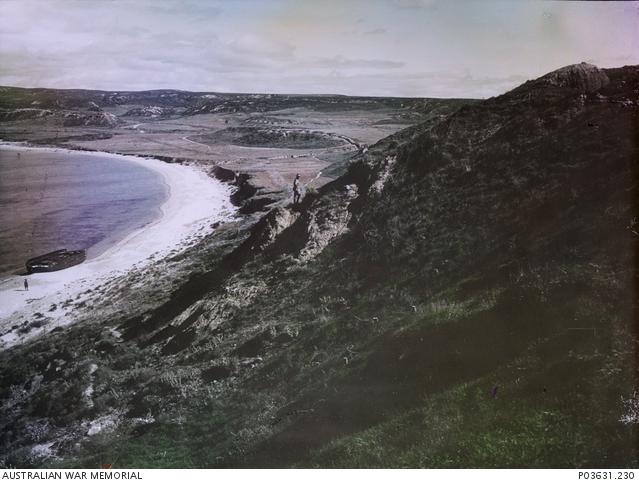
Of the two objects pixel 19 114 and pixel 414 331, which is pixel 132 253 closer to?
pixel 19 114

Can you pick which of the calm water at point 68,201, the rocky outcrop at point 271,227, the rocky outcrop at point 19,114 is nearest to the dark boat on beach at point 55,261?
the calm water at point 68,201

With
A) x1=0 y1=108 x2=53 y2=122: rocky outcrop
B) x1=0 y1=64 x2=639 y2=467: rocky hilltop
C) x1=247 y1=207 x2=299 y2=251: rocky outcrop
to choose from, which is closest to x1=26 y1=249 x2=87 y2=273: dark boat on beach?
x1=0 y1=64 x2=639 y2=467: rocky hilltop

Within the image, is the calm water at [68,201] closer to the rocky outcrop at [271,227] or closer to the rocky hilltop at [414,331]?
the rocky hilltop at [414,331]

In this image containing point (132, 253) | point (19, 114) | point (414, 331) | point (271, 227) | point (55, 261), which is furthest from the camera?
point (132, 253)

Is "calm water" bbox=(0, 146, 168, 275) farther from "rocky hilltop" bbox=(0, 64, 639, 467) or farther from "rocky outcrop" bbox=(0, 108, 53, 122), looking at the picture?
"rocky hilltop" bbox=(0, 64, 639, 467)

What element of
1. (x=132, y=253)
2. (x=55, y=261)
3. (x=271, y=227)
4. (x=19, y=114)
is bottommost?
(x=55, y=261)

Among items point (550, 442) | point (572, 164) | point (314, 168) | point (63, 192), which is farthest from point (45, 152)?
point (550, 442)

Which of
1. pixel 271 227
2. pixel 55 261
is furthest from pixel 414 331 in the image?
pixel 55 261

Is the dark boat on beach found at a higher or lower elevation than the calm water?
lower
